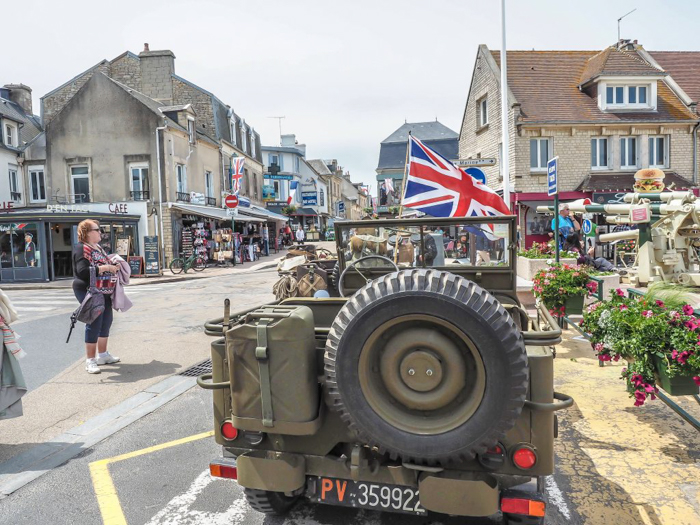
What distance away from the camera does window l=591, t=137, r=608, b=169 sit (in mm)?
22625

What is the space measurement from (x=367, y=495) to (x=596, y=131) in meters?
23.3

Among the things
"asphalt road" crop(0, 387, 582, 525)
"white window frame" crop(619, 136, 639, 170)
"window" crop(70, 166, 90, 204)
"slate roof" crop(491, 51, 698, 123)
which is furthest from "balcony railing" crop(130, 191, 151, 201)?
"asphalt road" crop(0, 387, 582, 525)

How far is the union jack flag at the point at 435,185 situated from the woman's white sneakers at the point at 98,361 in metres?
4.18

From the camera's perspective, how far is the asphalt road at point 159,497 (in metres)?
3.11

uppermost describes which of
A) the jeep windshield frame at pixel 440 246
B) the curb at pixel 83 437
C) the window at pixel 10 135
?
the window at pixel 10 135

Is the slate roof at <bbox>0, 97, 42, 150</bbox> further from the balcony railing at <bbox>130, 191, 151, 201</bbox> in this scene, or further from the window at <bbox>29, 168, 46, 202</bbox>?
the balcony railing at <bbox>130, 191, 151, 201</bbox>

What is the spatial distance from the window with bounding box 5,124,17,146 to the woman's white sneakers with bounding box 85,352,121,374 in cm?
2488

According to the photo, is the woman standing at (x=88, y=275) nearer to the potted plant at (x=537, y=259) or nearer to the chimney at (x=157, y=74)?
the potted plant at (x=537, y=259)

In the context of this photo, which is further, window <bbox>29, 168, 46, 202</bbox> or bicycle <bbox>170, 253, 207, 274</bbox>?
window <bbox>29, 168, 46, 202</bbox>

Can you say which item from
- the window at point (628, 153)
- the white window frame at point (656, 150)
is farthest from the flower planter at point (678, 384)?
the white window frame at point (656, 150)

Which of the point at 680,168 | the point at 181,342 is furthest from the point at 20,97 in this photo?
the point at 680,168

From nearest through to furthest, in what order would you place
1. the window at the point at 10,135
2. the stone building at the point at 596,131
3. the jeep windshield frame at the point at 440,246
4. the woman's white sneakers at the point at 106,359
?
the jeep windshield frame at the point at 440,246
the woman's white sneakers at the point at 106,359
the stone building at the point at 596,131
the window at the point at 10,135

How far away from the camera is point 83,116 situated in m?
24.5

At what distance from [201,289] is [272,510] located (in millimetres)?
13071
